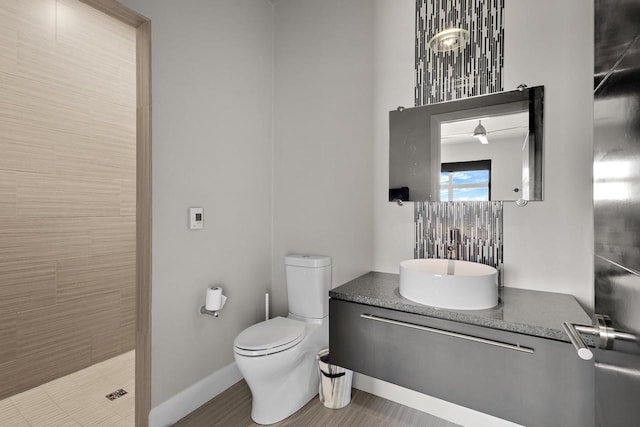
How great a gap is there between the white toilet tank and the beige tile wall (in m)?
1.44

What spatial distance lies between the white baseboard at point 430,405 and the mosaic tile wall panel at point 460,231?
0.73 m

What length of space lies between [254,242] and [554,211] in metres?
1.81

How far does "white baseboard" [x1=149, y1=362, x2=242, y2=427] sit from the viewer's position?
1706 mm

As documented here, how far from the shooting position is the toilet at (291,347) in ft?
5.45

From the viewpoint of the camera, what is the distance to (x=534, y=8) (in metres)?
1.59

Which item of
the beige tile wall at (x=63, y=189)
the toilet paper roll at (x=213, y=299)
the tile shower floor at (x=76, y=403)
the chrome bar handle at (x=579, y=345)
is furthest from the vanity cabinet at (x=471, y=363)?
the beige tile wall at (x=63, y=189)

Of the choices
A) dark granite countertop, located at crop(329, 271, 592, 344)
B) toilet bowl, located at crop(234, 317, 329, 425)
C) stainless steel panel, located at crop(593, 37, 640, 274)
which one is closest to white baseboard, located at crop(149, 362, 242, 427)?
toilet bowl, located at crop(234, 317, 329, 425)

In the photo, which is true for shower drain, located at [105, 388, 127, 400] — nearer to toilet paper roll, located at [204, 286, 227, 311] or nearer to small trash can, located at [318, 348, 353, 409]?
toilet paper roll, located at [204, 286, 227, 311]

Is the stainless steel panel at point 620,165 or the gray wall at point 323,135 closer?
the stainless steel panel at point 620,165

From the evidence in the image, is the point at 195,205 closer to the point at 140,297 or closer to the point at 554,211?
the point at 140,297

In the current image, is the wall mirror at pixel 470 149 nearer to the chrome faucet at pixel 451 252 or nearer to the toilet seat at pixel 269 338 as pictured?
the chrome faucet at pixel 451 252

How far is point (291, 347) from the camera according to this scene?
174 centimetres

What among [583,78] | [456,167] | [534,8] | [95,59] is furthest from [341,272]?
[95,59]

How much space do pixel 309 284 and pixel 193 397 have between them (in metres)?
0.93
